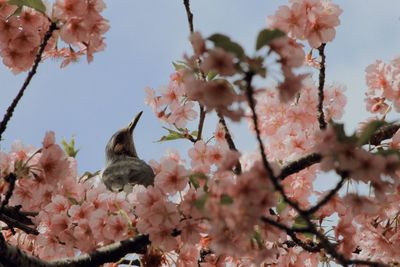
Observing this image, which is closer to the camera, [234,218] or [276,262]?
[234,218]

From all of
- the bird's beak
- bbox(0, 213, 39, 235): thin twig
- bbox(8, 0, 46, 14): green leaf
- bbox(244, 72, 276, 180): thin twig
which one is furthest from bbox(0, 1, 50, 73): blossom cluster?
the bird's beak

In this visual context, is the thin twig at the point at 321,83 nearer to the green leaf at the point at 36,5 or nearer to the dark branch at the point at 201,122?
the dark branch at the point at 201,122

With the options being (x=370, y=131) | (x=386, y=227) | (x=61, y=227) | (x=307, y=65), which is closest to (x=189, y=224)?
(x=61, y=227)

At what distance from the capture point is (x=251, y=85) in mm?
2037

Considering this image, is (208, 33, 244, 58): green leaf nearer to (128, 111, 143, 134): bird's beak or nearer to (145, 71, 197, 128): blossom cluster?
(145, 71, 197, 128): blossom cluster

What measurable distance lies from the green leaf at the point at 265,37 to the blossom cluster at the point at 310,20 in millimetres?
1384

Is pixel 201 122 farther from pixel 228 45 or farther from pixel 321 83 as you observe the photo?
pixel 228 45

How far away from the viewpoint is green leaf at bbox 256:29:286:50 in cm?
214

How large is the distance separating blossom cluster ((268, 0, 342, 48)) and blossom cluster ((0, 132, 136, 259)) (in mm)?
1280

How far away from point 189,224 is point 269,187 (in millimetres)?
1010

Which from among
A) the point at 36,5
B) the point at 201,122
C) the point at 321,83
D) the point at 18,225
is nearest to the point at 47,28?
the point at 36,5

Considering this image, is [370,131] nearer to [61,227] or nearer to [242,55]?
[242,55]

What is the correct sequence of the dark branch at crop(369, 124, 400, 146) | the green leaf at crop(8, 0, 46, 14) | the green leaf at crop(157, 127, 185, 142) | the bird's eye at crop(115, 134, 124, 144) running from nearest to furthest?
the green leaf at crop(8, 0, 46, 14), the dark branch at crop(369, 124, 400, 146), the green leaf at crop(157, 127, 185, 142), the bird's eye at crop(115, 134, 124, 144)

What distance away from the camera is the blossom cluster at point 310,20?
3545mm
